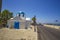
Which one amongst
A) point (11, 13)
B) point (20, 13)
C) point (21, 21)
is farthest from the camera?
point (11, 13)

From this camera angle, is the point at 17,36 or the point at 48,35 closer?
the point at 17,36

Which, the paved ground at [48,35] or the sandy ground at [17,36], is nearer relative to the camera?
the sandy ground at [17,36]

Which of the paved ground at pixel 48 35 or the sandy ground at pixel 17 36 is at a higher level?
the sandy ground at pixel 17 36

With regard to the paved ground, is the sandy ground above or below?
above

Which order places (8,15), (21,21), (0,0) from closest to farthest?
(0,0) → (21,21) → (8,15)

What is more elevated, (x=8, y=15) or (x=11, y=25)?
(x=8, y=15)

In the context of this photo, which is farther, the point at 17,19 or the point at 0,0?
the point at 17,19

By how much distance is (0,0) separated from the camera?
5.98 metres

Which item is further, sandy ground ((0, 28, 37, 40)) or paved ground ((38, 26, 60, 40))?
paved ground ((38, 26, 60, 40))

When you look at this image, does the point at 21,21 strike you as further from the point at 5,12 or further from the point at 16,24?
the point at 5,12

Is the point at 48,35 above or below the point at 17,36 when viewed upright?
below

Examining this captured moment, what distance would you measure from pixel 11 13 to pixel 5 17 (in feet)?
37.8

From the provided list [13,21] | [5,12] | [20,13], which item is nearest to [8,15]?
[5,12]

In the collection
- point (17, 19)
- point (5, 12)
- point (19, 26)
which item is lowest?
point (19, 26)
